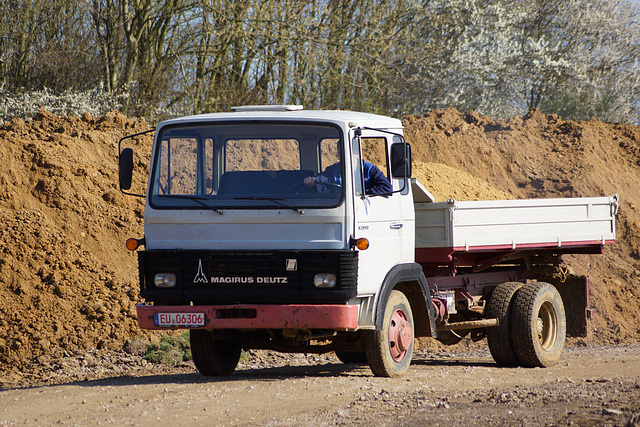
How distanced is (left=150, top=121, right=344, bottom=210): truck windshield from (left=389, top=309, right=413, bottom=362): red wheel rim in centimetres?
155

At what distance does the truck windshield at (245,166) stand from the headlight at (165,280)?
647 mm

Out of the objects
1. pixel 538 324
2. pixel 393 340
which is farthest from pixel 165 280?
pixel 538 324

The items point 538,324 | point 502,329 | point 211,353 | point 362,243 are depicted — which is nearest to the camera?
point 362,243

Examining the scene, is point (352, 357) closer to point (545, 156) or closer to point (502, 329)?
point (502, 329)

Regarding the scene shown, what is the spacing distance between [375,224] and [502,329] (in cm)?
300

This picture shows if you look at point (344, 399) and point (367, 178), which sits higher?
point (367, 178)

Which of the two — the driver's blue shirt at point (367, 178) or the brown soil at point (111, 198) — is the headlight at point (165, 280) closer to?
the driver's blue shirt at point (367, 178)

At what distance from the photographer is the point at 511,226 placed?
9.77m

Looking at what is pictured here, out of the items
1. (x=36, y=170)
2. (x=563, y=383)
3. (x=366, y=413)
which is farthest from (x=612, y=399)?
(x=36, y=170)

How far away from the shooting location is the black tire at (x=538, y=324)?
32.2 feet

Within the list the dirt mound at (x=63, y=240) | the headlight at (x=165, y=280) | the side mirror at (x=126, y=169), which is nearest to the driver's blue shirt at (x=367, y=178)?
the headlight at (x=165, y=280)

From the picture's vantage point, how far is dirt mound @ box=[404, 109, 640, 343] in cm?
2061

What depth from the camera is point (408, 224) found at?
8.51 metres

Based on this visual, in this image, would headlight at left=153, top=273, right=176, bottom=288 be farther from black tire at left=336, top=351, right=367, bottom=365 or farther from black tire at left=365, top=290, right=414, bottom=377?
black tire at left=336, top=351, right=367, bottom=365
